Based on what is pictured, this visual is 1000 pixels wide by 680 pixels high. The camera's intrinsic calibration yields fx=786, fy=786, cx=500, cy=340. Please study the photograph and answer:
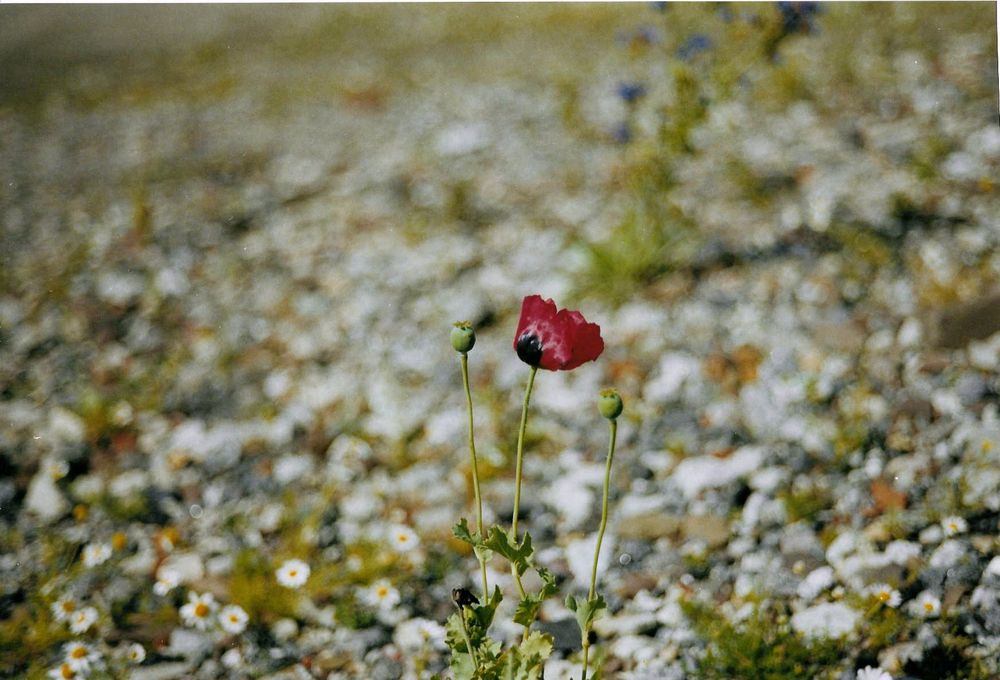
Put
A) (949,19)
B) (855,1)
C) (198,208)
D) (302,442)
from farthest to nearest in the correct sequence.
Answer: (855,1), (949,19), (198,208), (302,442)

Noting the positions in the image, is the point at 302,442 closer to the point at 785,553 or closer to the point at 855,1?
the point at 785,553

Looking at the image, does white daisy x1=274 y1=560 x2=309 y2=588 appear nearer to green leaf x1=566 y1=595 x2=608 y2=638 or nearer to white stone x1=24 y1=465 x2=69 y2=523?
white stone x1=24 y1=465 x2=69 y2=523

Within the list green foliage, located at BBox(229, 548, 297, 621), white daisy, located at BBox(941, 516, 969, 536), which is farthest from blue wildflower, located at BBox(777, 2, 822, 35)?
green foliage, located at BBox(229, 548, 297, 621)

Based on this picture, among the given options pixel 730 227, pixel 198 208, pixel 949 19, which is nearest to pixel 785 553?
pixel 730 227

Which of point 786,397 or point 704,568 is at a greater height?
point 786,397

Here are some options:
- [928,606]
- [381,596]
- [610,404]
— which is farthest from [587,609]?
[928,606]

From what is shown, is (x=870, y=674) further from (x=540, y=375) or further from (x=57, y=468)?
(x=57, y=468)

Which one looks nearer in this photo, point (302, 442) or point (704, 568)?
point (704, 568)
